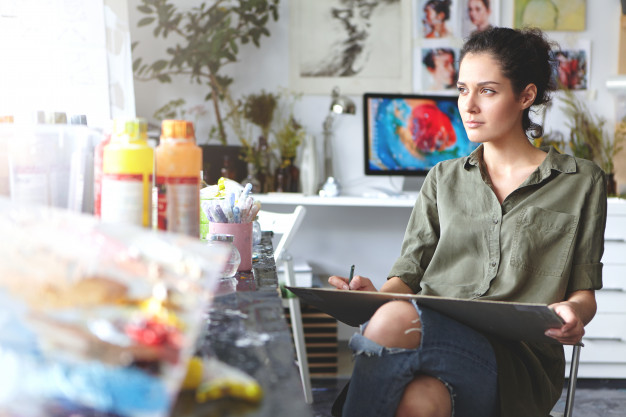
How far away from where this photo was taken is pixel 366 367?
39.2 inches

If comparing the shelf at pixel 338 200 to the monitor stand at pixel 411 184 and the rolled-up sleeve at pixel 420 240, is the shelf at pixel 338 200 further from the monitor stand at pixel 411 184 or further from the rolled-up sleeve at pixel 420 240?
the rolled-up sleeve at pixel 420 240

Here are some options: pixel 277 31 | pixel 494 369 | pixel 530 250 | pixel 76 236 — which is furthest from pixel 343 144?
pixel 76 236

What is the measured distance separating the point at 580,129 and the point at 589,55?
0.38m

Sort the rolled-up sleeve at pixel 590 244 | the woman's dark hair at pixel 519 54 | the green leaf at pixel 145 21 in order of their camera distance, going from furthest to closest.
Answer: the green leaf at pixel 145 21
the woman's dark hair at pixel 519 54
the rolled-up sleeve at pixel 590 244

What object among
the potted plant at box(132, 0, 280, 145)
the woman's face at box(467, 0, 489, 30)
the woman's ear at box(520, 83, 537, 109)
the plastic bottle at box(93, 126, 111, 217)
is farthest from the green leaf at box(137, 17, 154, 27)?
the plastic bottle at box(93, 126, 111, 217)

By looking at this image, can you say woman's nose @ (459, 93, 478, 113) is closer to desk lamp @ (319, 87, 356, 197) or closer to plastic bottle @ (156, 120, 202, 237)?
plastic bottle @ (156, 120, 202, 237)

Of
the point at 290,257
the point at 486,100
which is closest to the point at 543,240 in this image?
the point at 486,100

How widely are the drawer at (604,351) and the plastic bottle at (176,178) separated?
7.90ft

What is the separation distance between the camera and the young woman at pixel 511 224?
1275 millimetres

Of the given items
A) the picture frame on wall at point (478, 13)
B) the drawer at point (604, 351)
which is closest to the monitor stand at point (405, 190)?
the picture frame on wall at point (478, 13)

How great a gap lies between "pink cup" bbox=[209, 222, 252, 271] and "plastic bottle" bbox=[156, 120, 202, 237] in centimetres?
38

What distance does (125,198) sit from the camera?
824 millimetres

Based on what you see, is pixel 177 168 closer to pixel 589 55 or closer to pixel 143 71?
Answer: pixel 143 71

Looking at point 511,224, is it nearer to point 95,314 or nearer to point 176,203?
point 176,203
